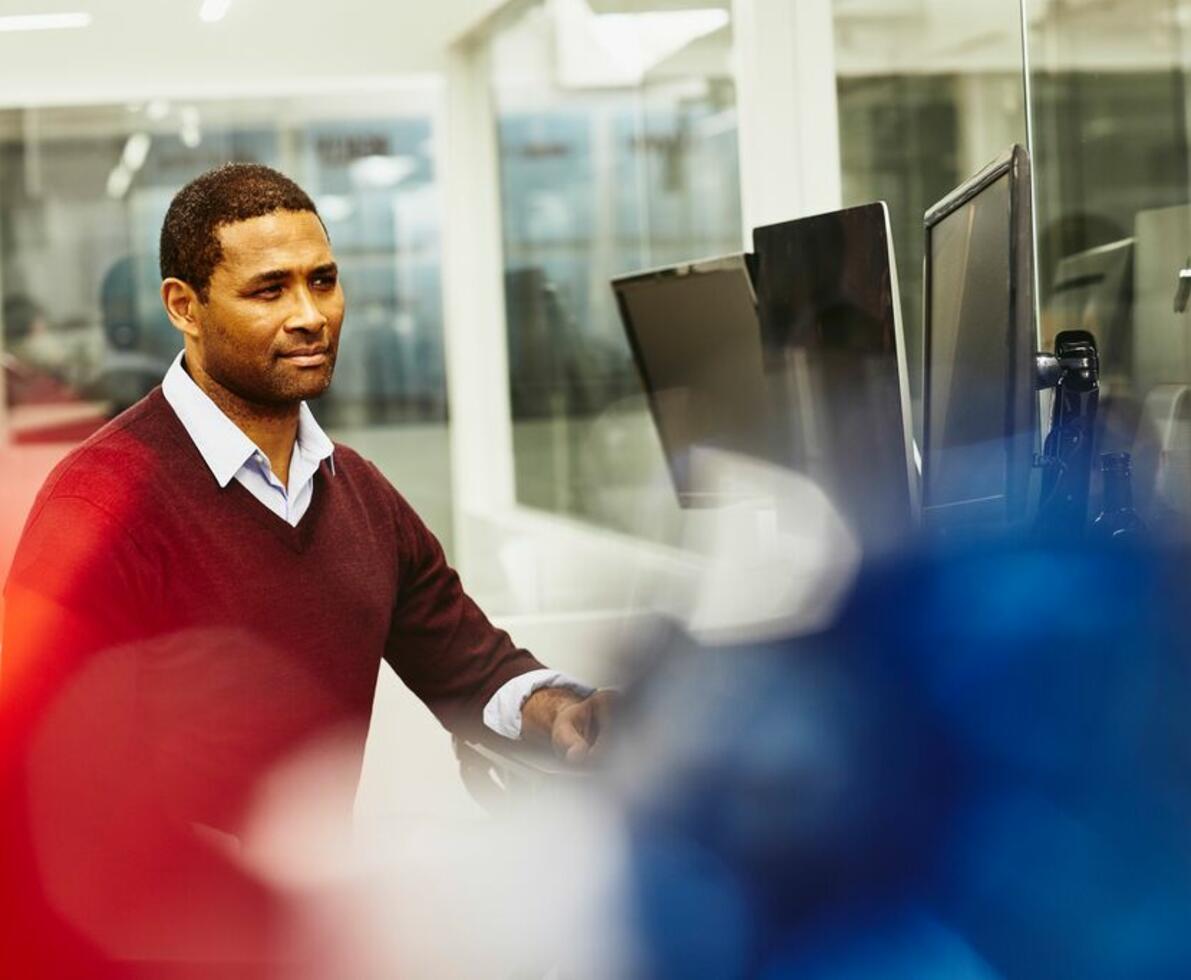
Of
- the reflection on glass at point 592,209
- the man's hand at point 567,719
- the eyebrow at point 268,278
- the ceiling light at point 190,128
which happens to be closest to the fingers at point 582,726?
the man's hand at point 567,719

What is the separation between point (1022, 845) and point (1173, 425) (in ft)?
3.07

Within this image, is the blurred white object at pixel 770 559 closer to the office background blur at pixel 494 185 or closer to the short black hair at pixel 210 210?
the short black hair at pixel 210 210

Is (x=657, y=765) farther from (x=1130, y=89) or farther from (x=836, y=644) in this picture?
(x=1130, y=89)

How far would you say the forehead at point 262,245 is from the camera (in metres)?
1.93

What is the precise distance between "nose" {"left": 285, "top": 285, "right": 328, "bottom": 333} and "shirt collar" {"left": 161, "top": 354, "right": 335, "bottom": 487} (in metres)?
0.12

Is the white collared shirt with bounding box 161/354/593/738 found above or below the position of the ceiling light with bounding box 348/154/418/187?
below

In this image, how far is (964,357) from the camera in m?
1.80

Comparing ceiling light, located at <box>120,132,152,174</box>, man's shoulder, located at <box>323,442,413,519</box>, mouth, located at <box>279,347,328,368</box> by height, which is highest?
ceiling light, located at <box>120,132,152,174</box>

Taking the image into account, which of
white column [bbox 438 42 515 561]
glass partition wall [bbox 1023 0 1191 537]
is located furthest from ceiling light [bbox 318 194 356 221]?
glass partition wall [bbox 1023 0 1191 537]

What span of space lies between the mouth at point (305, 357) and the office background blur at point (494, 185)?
193 cm

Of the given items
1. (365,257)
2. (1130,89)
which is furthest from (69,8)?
(1130,89)

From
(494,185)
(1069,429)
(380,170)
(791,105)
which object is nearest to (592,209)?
(494,185)

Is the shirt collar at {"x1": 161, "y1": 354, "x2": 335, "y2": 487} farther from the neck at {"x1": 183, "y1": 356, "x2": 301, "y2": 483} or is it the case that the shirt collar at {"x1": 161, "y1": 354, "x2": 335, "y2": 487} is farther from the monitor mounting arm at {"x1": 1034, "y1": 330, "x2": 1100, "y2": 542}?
the monitor mounting arm at {"x1": 1034, "y1": 330, "x2": 1100, "y2": 542}

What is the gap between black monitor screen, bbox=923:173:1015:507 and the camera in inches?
63.2
